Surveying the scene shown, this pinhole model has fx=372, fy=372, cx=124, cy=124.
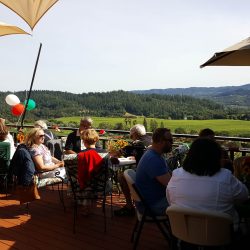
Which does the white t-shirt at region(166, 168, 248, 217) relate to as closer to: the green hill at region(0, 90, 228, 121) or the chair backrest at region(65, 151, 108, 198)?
the chair backrest at region(65, 151, 108, 198)

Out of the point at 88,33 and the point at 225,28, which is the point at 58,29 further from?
the point at 225,28

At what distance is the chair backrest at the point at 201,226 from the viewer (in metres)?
2.21

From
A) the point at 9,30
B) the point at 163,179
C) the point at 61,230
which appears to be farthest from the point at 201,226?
the point at 9,30

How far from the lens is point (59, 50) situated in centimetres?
1089

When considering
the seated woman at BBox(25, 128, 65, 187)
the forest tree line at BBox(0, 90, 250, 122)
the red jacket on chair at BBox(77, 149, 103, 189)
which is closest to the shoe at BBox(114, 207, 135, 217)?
the red jacket on chair at BBox(77, 149, 103, 189)

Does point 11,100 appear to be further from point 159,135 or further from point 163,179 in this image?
point 163,179

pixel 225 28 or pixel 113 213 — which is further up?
pixel 225 28

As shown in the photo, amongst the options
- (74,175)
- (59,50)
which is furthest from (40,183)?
(59,50)

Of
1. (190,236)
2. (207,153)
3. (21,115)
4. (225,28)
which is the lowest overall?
(190,236)

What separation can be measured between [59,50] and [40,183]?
275 inches

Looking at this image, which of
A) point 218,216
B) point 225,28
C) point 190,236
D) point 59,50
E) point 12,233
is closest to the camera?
point 218,216

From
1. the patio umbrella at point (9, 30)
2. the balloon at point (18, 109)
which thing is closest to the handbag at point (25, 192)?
the patio umbrella at point (9, 30)

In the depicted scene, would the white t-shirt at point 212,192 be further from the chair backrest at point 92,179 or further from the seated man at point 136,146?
the seated man at point 136,146

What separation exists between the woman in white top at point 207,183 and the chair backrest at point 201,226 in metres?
0.12
